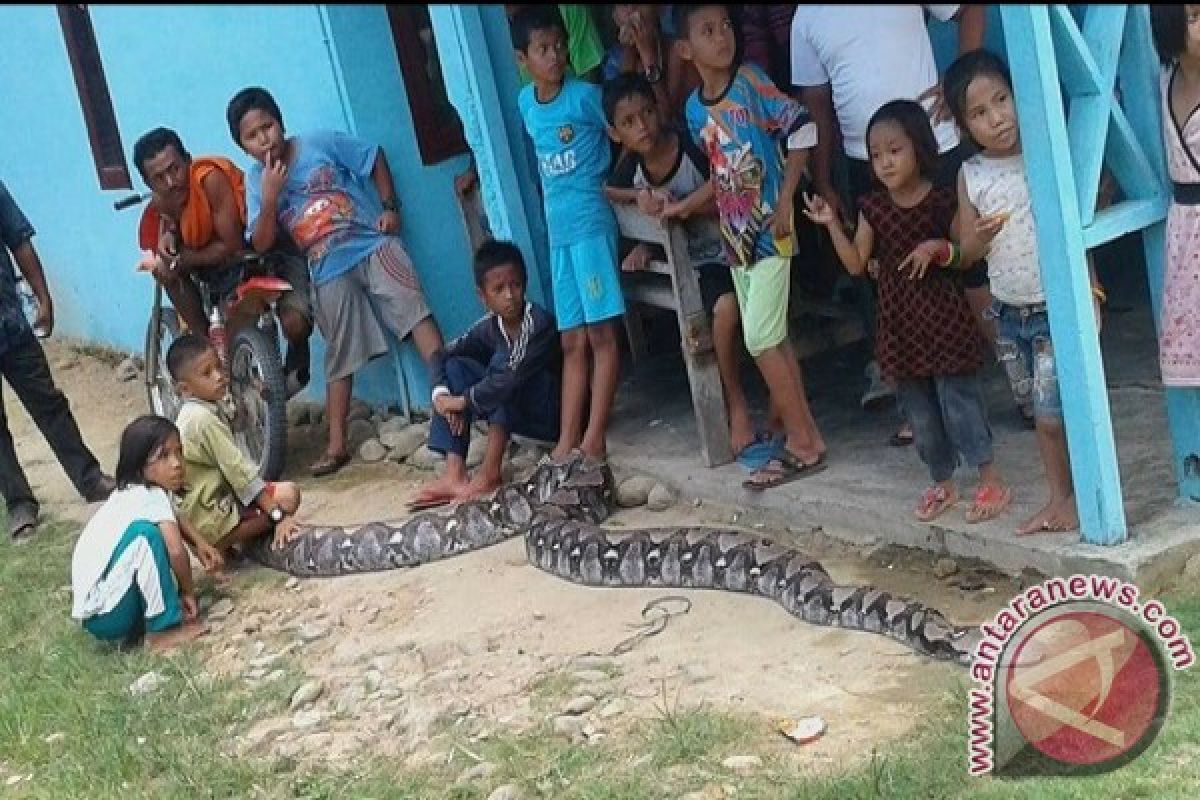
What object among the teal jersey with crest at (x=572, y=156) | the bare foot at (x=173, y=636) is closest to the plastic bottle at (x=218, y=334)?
the bare foot at (x=173, y=636)

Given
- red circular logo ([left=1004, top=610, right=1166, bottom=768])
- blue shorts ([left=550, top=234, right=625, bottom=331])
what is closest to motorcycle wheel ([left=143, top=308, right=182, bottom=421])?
blue shorts ([left=550, top=234, right=625, bottom=331])

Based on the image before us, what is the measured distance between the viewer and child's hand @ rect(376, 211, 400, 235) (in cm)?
798

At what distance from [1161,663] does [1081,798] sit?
0.67 m

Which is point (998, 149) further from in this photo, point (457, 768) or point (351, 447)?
point (351, 447)

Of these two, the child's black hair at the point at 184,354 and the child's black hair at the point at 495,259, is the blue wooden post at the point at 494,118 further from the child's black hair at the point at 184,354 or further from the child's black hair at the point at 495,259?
the child's black hair at the point at 184,354

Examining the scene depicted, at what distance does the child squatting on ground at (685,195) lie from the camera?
6121 mm

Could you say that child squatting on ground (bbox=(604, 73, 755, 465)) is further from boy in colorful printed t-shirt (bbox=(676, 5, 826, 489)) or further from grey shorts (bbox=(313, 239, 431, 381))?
grey shorts (bbox=(313, 239, 431, 381))

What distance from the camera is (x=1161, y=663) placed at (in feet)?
12.8

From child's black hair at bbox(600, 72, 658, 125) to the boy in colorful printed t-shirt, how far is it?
24cm

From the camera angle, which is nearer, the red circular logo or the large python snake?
the red circular logo

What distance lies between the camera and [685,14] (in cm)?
569

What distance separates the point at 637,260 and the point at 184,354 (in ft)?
7.10

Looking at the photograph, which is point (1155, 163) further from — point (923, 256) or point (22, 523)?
point (22, 523)

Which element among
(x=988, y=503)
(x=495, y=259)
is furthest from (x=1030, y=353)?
(x=495, y=259)
